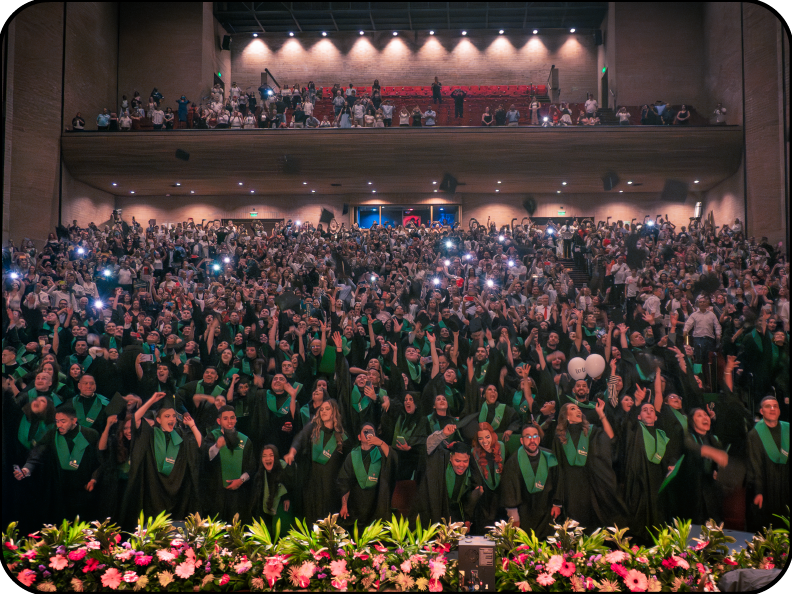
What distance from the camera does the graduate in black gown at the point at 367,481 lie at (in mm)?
5270

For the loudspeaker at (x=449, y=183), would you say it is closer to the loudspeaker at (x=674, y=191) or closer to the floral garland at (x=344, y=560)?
the loudspeaker at (x=674, y=191)

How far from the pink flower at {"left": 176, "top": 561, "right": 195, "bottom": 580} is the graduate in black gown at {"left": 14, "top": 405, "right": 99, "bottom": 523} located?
6.20ft

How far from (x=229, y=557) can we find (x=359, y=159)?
14296 mm

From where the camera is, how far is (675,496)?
17.0 feet

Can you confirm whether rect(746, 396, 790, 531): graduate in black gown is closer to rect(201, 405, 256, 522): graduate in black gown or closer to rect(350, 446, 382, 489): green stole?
rect(350, 446, 382, 489): green stole

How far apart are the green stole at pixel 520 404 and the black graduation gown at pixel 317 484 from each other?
6.20 ft

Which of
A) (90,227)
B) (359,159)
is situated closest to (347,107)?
(359,159)

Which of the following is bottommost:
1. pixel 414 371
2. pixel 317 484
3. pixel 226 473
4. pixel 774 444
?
pixel 317 484

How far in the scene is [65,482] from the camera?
17.3ft

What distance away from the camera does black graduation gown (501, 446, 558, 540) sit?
206 inches

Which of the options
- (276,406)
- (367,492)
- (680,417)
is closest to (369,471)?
(367,492)

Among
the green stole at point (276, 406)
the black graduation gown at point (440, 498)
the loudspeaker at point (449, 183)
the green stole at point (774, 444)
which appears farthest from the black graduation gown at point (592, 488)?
the loudspeaker at point (449, 183)

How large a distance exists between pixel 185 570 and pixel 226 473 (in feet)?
4.60

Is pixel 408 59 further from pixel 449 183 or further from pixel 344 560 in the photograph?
pixel 344 560
